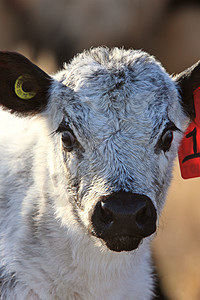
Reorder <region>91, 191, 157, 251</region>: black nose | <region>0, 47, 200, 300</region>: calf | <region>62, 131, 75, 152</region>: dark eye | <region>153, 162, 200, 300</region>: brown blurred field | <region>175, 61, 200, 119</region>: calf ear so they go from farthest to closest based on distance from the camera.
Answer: <region>153, 162, 200, 300</region>: brown blurred field
<region>175, 61, 200, 119</region>: calf ear
<region>62, 131, 75, 152</region>: dark eye
<region>0, 47, 200, 300</region>: calf
<region>91, 191, 157, 251</region>: black nose

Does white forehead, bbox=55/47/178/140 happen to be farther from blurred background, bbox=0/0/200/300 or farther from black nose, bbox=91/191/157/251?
blurred background, bbox=0/0/200/300

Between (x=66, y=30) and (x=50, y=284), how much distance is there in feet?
13.0

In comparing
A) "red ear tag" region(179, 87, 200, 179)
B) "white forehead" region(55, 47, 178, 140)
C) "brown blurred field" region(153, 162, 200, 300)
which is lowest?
"brown blurred field" region(153, 162, 200, 300)

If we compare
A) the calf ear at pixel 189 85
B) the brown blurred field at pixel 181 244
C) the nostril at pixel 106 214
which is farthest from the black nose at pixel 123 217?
the brown blurred field at pixel 181 244

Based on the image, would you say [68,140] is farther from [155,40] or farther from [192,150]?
[155,40]

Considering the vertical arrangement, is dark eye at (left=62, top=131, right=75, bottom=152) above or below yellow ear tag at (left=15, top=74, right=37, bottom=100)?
below

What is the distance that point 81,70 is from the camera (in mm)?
3225

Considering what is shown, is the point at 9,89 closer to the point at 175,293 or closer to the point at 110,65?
the point at 110,65

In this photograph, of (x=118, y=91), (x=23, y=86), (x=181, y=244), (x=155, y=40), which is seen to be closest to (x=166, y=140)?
(x=118, y=91)

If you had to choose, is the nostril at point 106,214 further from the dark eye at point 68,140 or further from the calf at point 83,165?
the dark eye at point 68,140

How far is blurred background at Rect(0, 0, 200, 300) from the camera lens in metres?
5.53

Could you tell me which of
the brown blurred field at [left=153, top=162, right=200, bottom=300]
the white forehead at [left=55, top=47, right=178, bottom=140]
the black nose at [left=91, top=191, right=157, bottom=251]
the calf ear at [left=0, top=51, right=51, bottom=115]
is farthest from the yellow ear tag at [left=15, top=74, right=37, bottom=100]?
the brown blurred field at [left=153, top=162, right=200, bottom=300]

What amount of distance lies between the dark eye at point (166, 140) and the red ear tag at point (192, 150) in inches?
15.4

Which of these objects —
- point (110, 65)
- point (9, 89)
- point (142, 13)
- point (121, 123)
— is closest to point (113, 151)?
point (121, 123)
